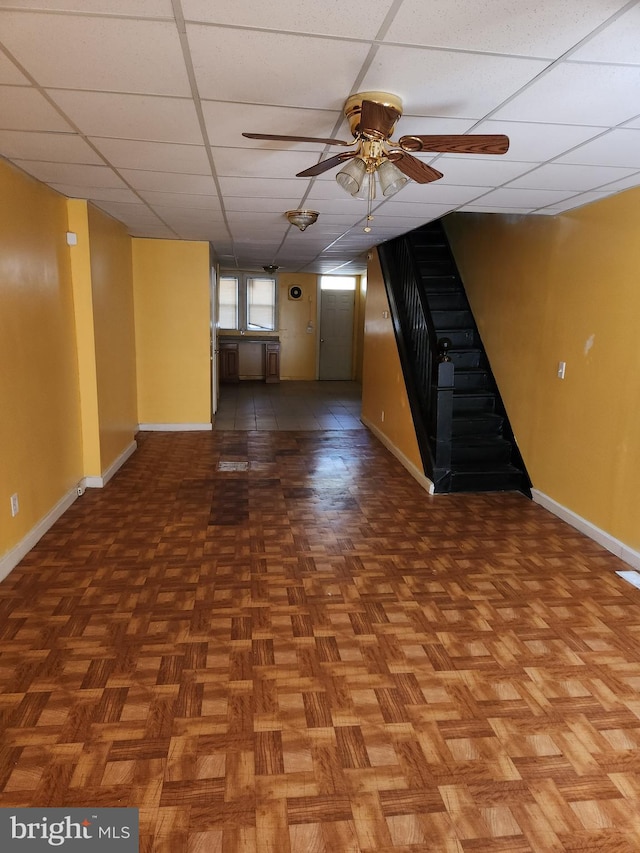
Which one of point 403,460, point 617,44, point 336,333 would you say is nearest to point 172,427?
point 403,460

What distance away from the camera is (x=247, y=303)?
1144cm

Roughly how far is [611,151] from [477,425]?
9.08 feet

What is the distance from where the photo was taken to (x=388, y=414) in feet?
20.3

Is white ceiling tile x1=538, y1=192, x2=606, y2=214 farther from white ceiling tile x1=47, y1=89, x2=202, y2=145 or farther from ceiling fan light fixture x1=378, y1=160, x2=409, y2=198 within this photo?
white ceiling tile x1=47, y1=89, x2=202, y2=145

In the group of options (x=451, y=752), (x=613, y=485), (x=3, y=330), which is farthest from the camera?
(x=613, y=485)

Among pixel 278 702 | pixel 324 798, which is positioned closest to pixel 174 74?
pixel 278 702

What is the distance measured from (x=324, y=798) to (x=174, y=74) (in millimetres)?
2557

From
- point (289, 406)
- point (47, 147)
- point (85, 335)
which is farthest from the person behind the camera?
point (289, 406)

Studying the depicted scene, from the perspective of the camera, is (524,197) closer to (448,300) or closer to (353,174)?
(353,174)

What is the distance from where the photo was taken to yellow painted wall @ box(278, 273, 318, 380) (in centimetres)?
1148

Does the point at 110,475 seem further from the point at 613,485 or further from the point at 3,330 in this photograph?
the point at 613,485

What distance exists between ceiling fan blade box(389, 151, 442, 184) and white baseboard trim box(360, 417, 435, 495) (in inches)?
111

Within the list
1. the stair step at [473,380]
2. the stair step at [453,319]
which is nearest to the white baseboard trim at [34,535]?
the stair step at [473,380]

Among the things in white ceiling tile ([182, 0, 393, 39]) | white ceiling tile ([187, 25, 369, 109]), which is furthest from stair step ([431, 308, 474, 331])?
white ceiling tile ([182, 0, 393, 39])
